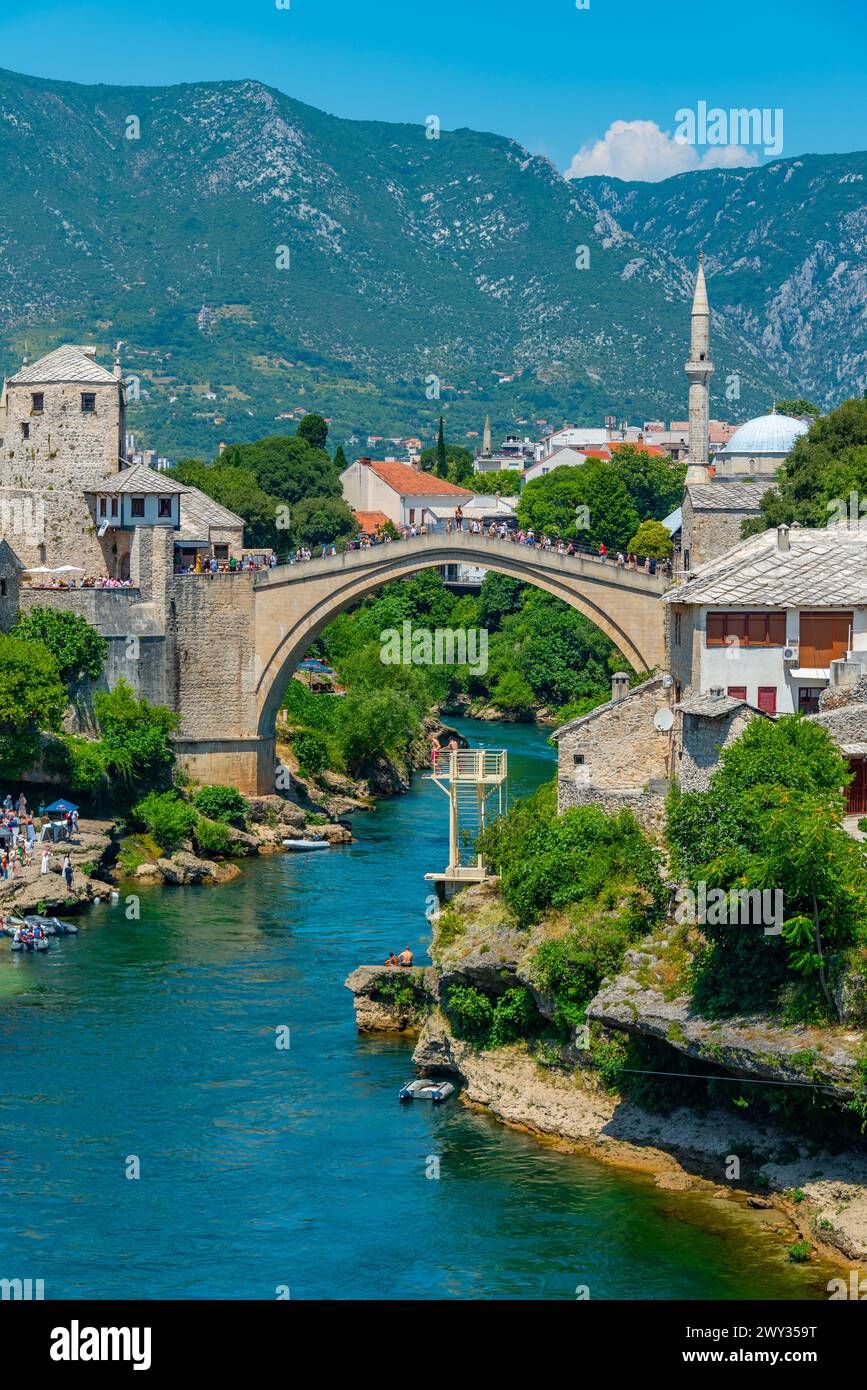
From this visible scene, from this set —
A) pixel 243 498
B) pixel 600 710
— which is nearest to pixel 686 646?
pixel 600 710

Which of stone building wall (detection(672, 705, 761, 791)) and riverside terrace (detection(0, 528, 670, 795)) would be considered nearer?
stone building wall (detection(672, 705, 761, 791))

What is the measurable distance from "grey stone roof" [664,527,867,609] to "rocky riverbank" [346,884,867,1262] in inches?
276

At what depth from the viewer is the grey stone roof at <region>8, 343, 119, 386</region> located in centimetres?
7112

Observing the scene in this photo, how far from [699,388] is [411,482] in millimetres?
54016

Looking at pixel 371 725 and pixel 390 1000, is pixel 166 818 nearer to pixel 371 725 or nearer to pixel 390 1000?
pixel 371 725

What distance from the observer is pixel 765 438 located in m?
87.8

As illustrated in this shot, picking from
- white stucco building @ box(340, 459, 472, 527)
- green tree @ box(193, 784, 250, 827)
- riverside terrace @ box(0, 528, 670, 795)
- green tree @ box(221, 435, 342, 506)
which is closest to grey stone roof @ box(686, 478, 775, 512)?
riverside terrace @ box(0, 528, 670, 795)

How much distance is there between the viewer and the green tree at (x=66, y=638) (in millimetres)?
64625

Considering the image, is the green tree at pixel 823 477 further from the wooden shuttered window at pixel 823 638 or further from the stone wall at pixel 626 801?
the stone wall at pixel 626 801

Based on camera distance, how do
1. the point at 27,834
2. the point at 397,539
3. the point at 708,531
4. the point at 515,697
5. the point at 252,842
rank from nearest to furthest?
the point at 27,834
the point at 708,531
the point at 252,842
the point at 397,539
the point at 515,697

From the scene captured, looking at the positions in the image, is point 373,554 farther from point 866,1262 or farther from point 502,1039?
point 866,1262

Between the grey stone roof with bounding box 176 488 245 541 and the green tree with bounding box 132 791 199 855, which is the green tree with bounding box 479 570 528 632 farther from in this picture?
the green tree with bounding box 132 791 199 855
